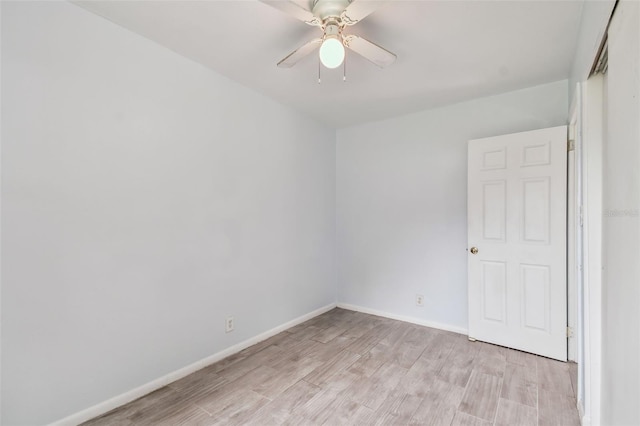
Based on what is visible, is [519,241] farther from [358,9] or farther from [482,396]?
[358,9]

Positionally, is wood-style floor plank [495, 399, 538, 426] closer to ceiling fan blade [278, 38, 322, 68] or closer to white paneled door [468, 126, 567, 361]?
white paneled door [468, 126, 567, 361]

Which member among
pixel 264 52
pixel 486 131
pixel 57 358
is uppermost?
pixel 264 52

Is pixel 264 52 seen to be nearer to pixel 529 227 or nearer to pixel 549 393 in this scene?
pixel 529 227

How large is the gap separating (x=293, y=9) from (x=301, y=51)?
310 mm

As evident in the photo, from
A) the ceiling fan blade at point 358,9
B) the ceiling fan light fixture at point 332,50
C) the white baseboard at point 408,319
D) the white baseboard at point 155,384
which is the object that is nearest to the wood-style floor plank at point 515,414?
the white baseboard at point 408,319

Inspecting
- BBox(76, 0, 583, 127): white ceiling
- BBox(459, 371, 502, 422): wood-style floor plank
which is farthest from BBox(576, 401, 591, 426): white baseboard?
BBox(76, 0, 583, 127): white ceiling

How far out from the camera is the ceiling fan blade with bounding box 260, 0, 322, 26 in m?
1.37

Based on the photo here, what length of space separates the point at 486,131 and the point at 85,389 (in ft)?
12.9

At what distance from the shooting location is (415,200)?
11.1 feet

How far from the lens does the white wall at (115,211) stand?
1548 millimetres

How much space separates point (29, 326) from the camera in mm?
1559

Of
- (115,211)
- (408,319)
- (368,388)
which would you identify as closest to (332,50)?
(115,211)

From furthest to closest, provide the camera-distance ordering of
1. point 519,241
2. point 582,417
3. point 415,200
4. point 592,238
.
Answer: point 415,200 → point 519,241 → point 582,417 → point 592,238

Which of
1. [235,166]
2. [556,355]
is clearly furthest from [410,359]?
[235,166]
